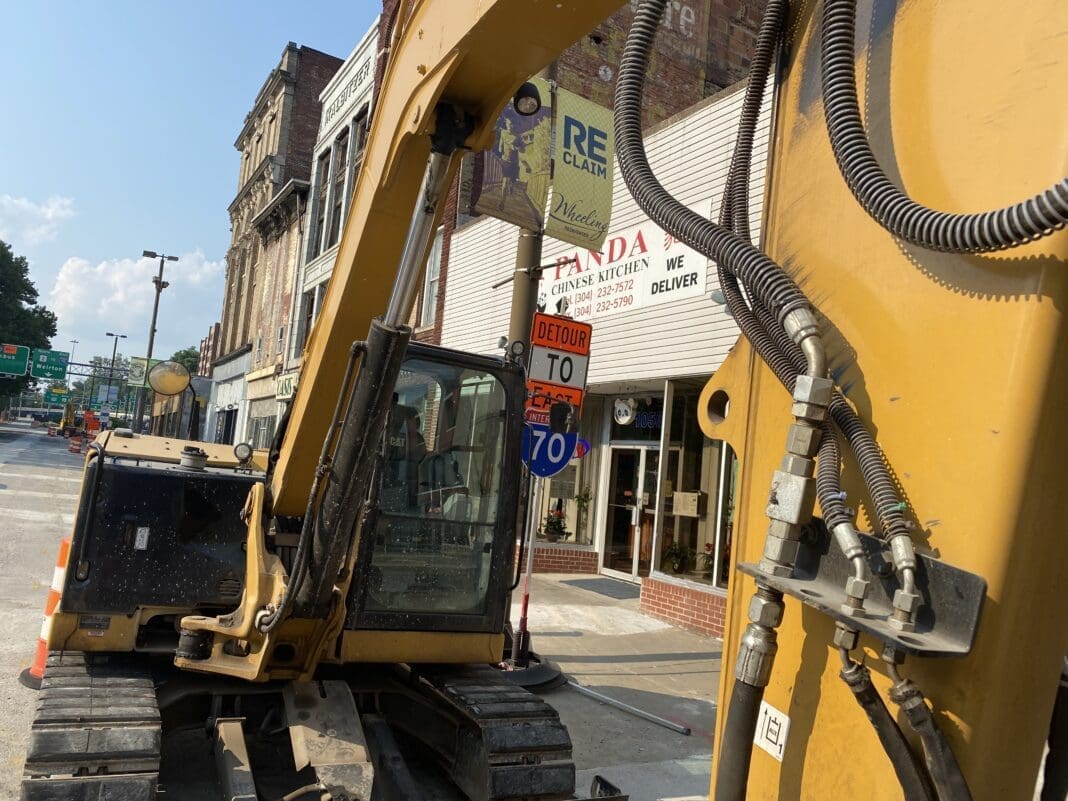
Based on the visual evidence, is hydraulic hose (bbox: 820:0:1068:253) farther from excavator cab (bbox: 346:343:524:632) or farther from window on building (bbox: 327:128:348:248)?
window on building (bbox: 327:128:348:248)

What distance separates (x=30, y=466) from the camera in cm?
2603

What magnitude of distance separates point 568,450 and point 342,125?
2058 cm

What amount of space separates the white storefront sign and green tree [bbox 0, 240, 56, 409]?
5782 cm

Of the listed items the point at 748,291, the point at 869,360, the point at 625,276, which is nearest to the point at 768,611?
the point at 869,360

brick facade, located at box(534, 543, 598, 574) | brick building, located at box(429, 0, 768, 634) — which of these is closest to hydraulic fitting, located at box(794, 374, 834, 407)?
brick building, located at box(429, 0, 768, 634)

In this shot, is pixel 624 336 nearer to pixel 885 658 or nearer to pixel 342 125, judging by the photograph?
pixel 885 658

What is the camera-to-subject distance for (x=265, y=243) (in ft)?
113

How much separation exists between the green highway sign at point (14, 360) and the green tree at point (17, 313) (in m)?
3.30

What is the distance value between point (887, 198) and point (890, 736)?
85cm

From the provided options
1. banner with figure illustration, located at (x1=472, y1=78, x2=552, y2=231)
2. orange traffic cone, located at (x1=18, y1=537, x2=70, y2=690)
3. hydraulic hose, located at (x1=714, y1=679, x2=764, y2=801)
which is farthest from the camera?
banner with figure illustration, located at (x1=472, y1=78, x2=552, y2=231)

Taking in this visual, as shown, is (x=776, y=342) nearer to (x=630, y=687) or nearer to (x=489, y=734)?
(x=489, y=734)

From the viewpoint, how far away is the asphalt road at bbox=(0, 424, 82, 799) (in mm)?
5033

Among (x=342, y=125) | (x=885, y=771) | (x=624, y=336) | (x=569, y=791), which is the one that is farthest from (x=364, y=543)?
(x=342, y=125)

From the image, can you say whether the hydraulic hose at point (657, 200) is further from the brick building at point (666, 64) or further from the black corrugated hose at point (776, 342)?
the brick building at point (666, 64)
